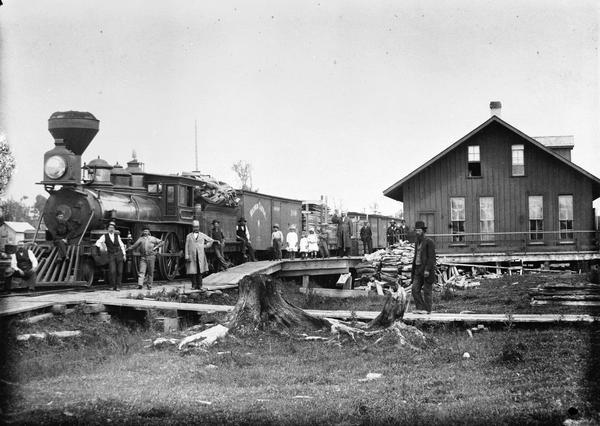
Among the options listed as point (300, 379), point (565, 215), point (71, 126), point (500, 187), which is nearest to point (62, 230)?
point (71, 126)

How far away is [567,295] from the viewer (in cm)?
1524

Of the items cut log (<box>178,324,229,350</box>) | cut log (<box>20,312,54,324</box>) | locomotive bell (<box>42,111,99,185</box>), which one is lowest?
cut log (<box>178,324,229,350</box>)

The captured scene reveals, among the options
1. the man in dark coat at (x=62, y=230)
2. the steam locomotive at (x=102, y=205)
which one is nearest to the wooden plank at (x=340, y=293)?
the steam locomotive at (x=102, y=205)

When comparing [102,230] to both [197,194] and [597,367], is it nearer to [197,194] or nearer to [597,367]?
[197,194]

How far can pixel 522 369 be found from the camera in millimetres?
8609

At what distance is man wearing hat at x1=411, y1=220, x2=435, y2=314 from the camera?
14.0 metres

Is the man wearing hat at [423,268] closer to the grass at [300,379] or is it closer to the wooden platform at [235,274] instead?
the grass at [300,379]

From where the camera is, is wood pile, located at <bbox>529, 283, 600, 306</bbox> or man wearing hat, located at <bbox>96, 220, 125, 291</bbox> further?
man wearing hat, located at <bbox>96, 220, 125, 291</bbox>

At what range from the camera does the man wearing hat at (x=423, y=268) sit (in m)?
14.0

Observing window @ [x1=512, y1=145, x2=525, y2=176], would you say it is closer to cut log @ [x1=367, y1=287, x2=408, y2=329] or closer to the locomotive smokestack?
the locomotive smokestack

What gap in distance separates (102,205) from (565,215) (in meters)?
18.9

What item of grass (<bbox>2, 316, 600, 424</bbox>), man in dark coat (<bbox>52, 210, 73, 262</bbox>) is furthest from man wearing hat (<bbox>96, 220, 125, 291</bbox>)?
grass (<bbox>2, 316, 600, 424</bbox>)

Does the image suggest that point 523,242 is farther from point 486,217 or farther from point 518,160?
point 518,160

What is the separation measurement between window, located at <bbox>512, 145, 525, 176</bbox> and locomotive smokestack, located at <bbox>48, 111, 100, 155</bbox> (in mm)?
17596
